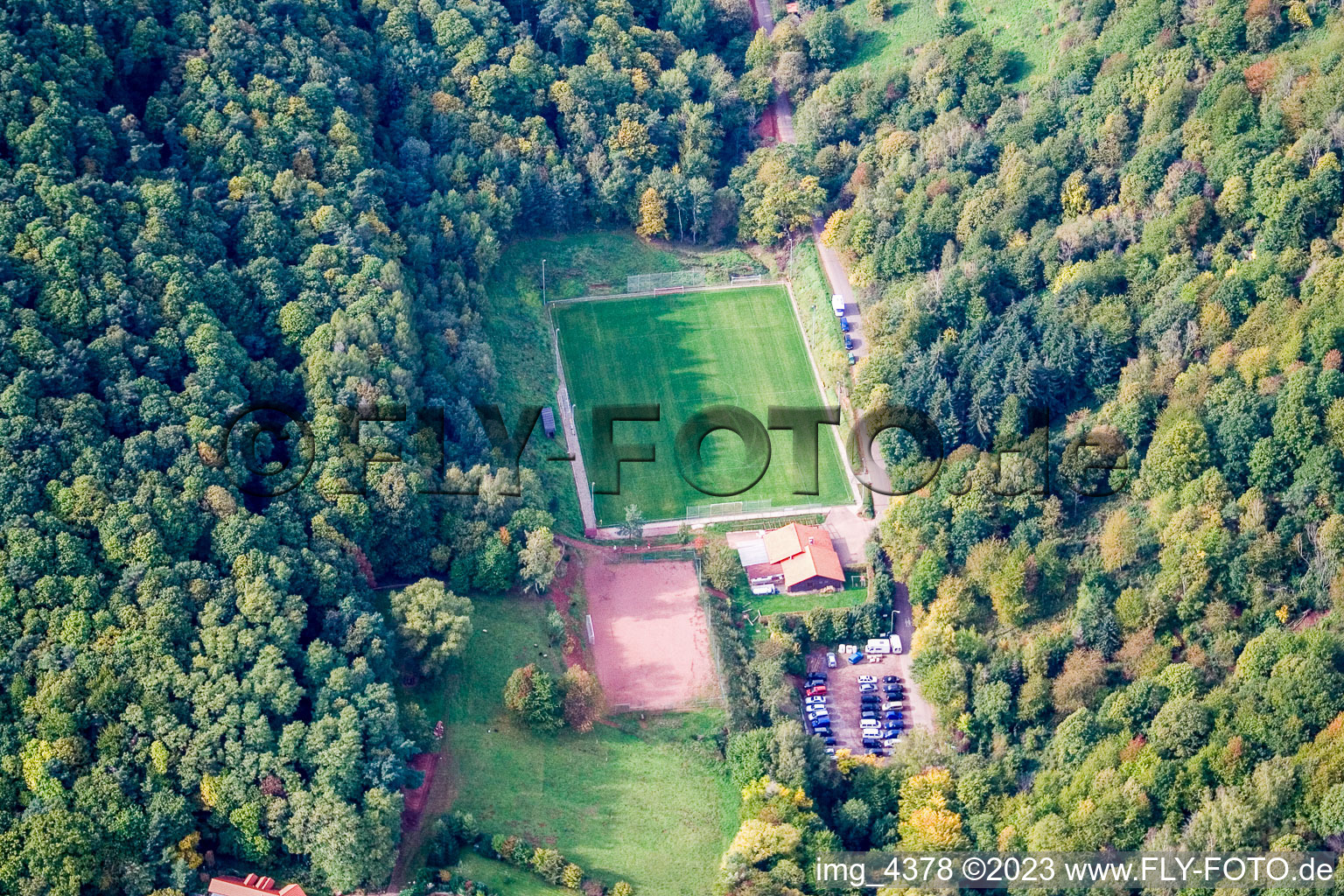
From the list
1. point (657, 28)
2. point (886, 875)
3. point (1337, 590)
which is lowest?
point (886, 875)

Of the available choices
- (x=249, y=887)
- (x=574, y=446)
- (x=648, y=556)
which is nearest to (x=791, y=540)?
(x=648, y=556)

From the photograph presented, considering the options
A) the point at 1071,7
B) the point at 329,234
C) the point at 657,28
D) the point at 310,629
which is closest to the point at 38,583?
the point at 310,629

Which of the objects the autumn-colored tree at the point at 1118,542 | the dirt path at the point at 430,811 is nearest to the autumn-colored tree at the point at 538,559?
the dirt path at the point at 430,811

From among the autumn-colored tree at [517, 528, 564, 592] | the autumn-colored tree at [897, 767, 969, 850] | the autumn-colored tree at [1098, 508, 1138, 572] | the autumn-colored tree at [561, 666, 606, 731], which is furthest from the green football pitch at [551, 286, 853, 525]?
the autumn-colored tree at [897, 767, 969, 850]

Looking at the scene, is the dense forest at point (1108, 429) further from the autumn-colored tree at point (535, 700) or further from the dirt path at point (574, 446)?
the dirt path at point (574, 446)

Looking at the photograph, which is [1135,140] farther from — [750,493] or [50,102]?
[50,102]

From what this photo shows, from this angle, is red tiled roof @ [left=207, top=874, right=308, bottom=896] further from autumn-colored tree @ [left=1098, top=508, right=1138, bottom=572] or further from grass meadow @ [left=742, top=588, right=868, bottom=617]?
autumn-colored tree @ [left=1098, top=508, right=1138, bottom=572]

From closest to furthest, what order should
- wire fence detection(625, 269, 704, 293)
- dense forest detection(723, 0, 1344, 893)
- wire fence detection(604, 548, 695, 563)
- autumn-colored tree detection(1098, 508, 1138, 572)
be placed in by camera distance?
dense forest detection(723, 0, 1344, 893) → autumn-colored tree detection(1098, 508, 1138, 572) → wire fence detection(604, 548, 695, 563) → wire fence detection(625, 269, 704, 293)
